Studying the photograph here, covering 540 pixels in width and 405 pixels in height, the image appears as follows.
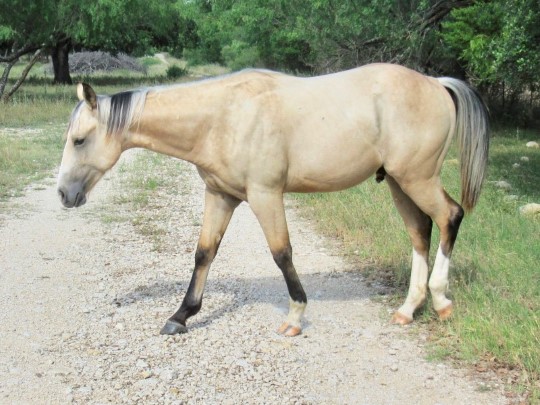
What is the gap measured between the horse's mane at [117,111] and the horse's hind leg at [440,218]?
1.91m

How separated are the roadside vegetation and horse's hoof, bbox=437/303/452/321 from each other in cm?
5

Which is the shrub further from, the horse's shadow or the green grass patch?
the horse's shadow

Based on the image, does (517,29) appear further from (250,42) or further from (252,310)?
(250,42)

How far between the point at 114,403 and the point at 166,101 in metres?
2.03

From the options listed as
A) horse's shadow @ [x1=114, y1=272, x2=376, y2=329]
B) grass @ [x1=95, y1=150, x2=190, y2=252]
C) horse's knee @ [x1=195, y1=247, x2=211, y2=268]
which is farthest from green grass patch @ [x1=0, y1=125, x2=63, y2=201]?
horse's knee @ [x1=195, y1=247, x2=211, y2=268]

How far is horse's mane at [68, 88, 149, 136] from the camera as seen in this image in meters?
4.84

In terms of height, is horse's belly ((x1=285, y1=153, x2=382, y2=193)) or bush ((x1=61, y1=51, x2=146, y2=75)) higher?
horse's belly ((x1=285, y1=153, x2=382, y2=193))

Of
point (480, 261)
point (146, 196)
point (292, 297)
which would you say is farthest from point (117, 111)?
point (146, 196)

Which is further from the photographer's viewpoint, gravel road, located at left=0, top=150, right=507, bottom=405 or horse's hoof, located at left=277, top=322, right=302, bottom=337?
horse's hoof, located at left=277, top=322, right=302, bottom=337

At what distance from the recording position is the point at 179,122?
492 cm

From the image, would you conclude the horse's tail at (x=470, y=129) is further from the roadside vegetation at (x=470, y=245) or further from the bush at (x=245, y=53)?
the bush at (x=245, y=53)

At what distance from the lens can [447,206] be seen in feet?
16.7

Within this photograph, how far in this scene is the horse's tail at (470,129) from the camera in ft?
17.1

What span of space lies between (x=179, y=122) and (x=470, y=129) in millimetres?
2057
